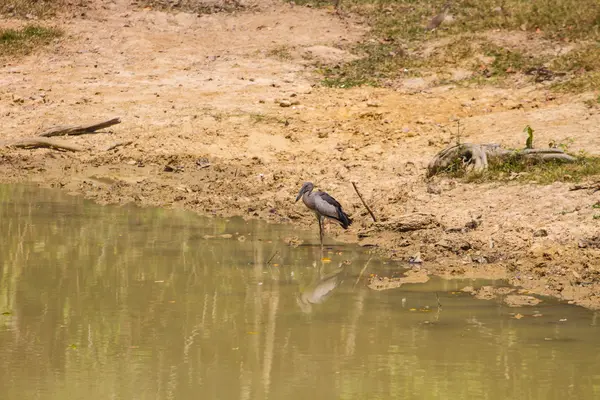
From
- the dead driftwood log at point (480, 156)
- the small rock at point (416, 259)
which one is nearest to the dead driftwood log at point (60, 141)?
the dead driftwood log at point (480, 156)

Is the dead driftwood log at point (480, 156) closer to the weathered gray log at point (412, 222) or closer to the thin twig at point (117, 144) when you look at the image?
the weathered gray log at point (412, 222)

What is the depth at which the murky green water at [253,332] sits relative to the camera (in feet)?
18.8

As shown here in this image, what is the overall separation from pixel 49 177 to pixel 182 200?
234cm

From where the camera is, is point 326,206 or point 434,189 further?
point 434,189

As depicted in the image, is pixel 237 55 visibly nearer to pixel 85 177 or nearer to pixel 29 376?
pixel 85 177

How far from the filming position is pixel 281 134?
524 inches

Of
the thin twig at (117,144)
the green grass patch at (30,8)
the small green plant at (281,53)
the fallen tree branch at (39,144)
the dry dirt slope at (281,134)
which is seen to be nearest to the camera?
the dry dirt slope at (281,134)

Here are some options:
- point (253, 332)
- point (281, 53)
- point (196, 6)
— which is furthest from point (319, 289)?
point (196, 6)

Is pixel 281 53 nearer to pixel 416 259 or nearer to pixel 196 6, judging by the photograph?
pixel 196 6

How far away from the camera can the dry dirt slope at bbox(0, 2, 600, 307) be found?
30.0ft

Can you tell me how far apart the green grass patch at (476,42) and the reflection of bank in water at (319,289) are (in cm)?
668

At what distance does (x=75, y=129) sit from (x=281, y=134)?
301 cm

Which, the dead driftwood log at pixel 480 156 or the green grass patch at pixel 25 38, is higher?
the dead driftwood log at pixel 480 156

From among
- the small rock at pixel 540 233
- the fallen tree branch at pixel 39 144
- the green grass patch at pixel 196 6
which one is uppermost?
the green grass patch at pixel 196 6
